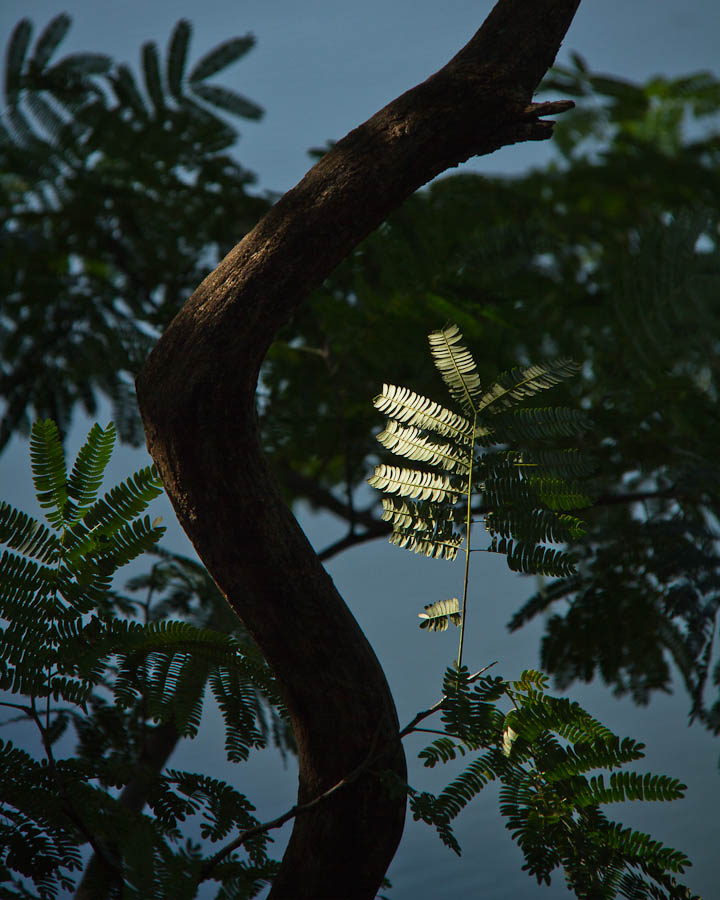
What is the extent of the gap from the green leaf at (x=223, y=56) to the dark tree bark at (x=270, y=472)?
4.97 ft

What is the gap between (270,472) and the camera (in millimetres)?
1036

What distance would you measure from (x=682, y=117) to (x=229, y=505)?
4.11 meters

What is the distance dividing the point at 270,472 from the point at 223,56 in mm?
1778

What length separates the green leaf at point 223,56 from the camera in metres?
2.34

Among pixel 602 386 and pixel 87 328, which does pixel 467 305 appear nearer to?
pixel 602 386

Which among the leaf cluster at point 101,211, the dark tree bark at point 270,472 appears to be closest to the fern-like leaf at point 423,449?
the dark tree bark at point 270,472

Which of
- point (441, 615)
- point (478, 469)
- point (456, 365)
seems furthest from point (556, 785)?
point (456, 365)

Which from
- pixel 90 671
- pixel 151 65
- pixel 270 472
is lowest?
pixel 90 671

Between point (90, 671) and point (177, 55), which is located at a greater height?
point (177, 55)

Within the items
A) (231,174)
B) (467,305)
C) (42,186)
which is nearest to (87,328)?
(42,186)

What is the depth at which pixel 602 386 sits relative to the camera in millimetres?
2389

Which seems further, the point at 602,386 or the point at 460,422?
the point at 602,386

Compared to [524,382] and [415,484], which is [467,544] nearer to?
[415,484]

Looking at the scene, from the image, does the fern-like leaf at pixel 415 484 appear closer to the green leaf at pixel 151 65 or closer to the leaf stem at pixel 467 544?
the leaf stem at pixel 467 544
